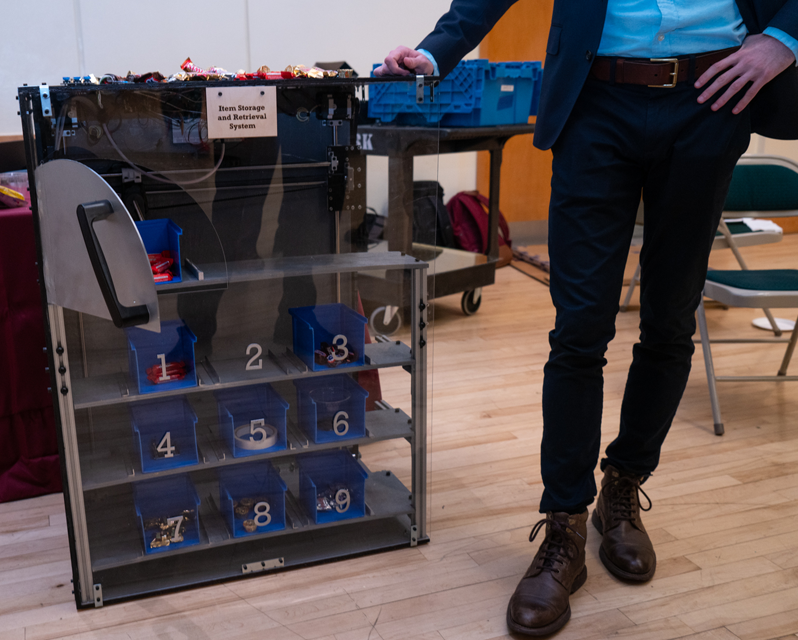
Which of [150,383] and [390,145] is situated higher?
[390,145]

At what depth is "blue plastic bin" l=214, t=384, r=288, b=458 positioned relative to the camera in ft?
5.25

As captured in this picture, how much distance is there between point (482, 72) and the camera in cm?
313

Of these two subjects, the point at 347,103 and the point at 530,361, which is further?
the point at 530,361

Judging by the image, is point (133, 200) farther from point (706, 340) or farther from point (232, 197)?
point (706, 340)

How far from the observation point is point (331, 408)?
168cm

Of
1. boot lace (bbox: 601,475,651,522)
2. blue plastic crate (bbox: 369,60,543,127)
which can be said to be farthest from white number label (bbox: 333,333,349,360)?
blue plastic crate (bbox: 369,60,543,127)

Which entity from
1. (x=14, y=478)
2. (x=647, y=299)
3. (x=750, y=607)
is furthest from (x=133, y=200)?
(x=750, y=607)

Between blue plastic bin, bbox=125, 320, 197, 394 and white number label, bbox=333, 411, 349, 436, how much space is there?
326mm

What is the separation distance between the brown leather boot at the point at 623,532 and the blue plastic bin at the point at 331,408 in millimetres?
576

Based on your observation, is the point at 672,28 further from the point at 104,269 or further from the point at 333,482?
the point at 333,482

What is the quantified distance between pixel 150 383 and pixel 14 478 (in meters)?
0.70

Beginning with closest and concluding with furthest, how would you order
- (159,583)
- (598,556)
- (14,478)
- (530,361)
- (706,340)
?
(159,583) < (598,556) < (14,478) < (706,340) < (530,361)

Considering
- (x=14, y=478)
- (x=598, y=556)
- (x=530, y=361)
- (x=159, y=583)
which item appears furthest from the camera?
(x=530, y=361)

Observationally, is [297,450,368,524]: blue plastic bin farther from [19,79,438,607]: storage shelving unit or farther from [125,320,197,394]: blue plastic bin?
[125,320,197,394]: blue plastic bin
